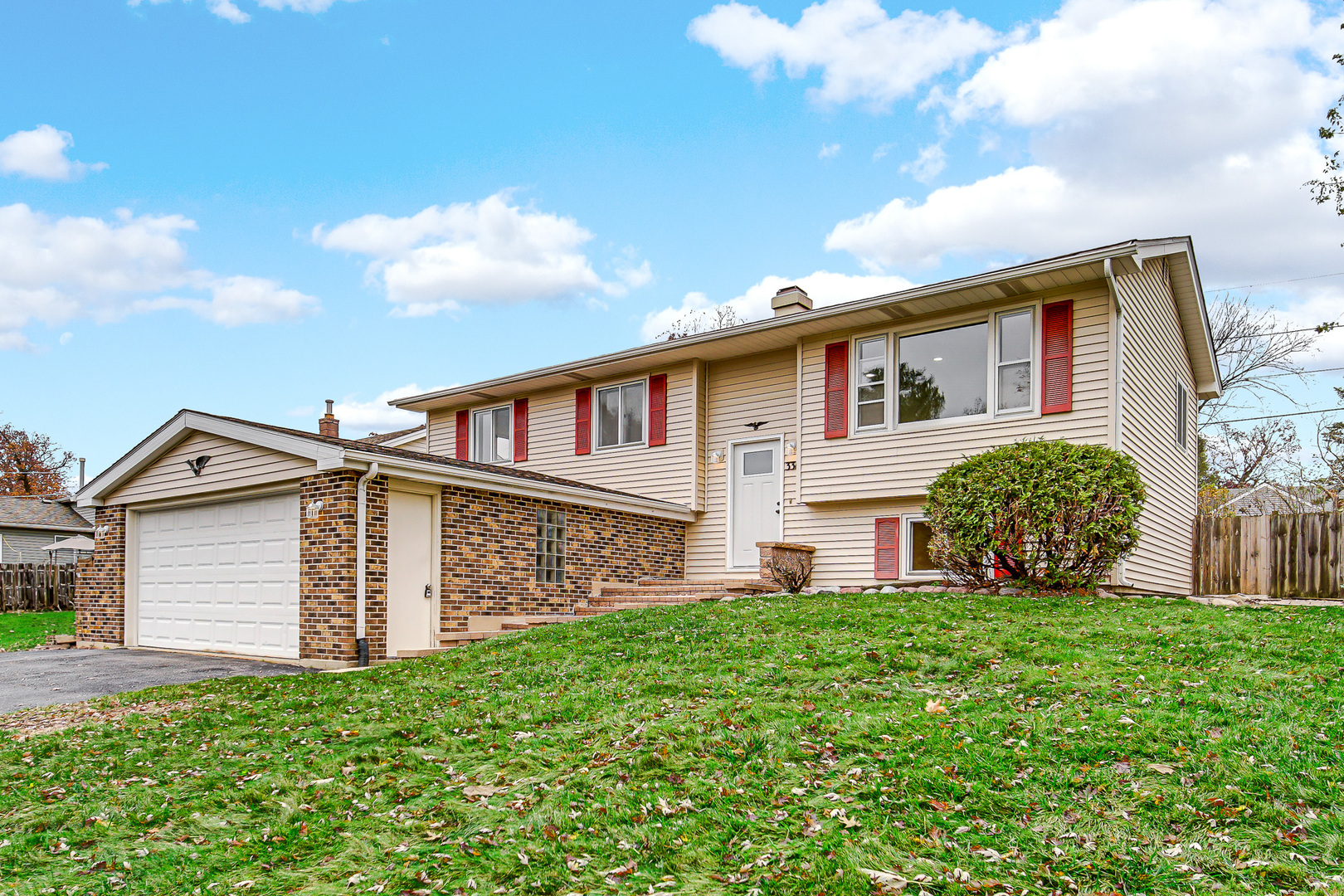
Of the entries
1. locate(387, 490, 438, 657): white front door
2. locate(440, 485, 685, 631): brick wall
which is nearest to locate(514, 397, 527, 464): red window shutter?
locate(440, 485, 685, 631): brick wall

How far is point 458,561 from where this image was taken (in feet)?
38.4

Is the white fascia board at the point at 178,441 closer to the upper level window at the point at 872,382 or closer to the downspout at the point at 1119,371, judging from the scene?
the upper level window at the point at 872,382

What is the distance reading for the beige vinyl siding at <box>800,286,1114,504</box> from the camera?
11125 millimetres

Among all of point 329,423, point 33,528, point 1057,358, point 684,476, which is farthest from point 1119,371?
point 33,528

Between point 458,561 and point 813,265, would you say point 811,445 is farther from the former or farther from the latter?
point 813,265

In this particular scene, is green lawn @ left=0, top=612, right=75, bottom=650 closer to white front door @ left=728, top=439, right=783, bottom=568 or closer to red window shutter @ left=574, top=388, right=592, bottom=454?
red window shutter @ left=574, top=388, right=592, bottom=454

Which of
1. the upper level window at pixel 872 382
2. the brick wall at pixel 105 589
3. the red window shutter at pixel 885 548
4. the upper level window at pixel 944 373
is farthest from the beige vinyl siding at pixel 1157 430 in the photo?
the brick wall at pixel 105 589

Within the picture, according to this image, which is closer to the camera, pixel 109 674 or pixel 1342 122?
pixel 109 674

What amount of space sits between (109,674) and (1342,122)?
19286 mm

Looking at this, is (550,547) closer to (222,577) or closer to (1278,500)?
(222,577)

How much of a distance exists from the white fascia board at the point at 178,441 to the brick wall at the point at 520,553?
6.42 ft

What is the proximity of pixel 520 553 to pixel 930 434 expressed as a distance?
6161mm

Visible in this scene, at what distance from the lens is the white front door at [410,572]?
1095 cm

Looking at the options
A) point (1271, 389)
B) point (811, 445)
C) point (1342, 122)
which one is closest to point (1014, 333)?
point (811, 445)
